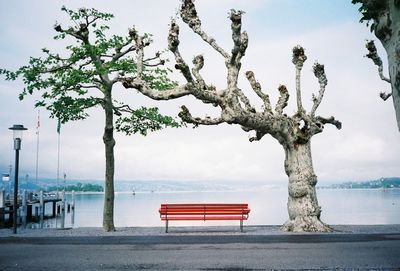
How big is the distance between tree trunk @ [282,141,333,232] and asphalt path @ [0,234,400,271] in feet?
7.01

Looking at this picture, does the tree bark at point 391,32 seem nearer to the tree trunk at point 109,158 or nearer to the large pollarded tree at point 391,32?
the large pollarded tree at point 391,32

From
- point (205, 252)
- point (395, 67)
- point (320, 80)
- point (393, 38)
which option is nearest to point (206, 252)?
point (205, 252)

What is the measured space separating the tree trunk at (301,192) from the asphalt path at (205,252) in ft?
7.01

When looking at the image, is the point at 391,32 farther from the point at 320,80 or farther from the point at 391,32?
the point at 320,80

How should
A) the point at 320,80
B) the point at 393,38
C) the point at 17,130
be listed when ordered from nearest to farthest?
the point at 393,38, the point at 320,80, the point at 17,130

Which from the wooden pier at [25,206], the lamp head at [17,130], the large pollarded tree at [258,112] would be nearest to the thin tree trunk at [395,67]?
the large pollarded tree at [258,112]

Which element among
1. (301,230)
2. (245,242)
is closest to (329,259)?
(245,242)

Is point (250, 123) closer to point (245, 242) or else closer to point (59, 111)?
point (245, 242)

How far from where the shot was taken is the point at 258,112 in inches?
723

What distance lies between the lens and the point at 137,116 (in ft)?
68.8

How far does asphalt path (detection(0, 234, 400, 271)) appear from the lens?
10.2m

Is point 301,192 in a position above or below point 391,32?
below

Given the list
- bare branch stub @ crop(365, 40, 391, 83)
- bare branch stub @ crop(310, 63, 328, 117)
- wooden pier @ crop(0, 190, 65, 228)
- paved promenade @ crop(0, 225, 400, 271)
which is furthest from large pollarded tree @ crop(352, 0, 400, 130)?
wooden pier @ crop(0, 190, 65, 228)

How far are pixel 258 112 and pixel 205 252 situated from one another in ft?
25.3
